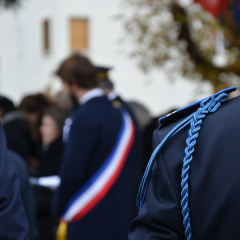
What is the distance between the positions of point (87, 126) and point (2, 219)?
181 centimetres

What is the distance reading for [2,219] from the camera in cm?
114

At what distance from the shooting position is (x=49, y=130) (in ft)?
13.0

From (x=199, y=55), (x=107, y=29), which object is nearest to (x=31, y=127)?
(x=199, y=55)

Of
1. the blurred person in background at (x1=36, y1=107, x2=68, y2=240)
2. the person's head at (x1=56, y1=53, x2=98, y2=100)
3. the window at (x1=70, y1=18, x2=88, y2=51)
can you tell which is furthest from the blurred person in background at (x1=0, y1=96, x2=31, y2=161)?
the window at (x1=70, y1=18, x2=88, y2=51)

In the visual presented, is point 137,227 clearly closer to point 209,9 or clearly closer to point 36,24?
point 209,9

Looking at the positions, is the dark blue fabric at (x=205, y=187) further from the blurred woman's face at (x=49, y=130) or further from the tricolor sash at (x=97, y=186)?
the blurred woman's face at (x=49, y=130)

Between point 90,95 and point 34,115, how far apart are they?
1534 mm

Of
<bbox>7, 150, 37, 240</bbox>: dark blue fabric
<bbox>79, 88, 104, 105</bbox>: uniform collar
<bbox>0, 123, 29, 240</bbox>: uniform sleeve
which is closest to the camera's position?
<bbox>0, 123, 29, 240</bbox>: uniform sleeve

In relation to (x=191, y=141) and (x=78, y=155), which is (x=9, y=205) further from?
(x=78, y=155)

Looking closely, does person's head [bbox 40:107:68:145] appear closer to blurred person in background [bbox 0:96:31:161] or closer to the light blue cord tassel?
blurred person in background [bbox 0:96:31:161]

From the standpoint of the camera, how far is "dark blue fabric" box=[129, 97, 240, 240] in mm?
1024

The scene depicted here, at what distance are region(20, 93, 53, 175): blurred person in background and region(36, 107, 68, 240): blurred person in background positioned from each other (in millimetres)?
505

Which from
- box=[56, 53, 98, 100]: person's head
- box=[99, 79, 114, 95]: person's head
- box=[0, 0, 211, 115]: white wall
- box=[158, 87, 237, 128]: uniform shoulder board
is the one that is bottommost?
box=[0, 0, 211, 115]: white wall

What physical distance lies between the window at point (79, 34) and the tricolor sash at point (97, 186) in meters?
12.1
